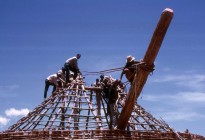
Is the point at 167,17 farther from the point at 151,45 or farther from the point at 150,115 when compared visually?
the point at 150,115

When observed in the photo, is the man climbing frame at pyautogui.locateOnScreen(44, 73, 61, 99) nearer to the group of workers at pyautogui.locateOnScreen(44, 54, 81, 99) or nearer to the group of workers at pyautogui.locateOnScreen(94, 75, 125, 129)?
the group of workers at pyautogui.locateOnScreen(44, 54, 81, 99)

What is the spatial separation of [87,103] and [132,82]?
3060 mm

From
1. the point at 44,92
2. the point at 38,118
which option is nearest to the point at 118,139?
the point at 38,118

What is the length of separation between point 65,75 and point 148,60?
7.07 meters

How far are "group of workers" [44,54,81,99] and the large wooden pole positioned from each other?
526cm

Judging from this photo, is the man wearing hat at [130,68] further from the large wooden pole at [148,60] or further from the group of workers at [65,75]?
the group of workers at [65,75]

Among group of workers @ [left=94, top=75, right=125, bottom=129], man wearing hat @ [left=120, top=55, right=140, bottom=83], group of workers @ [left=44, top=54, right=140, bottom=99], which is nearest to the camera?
man wearing hat @ [left=120, top=55, right=140, bottom=83]

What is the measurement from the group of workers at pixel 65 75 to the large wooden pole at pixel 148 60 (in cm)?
526

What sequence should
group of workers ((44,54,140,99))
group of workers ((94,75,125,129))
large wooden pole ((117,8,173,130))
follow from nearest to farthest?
large wooden pole ((117,8,173,130)), group of workers ((94,75,125,129)), group of workers ((44,54,140,99))

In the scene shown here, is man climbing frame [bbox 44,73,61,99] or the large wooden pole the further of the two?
man climbing frame [bbox 44,73,61,99]

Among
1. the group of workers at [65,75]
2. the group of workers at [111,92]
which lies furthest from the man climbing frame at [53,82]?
the group of workers at [111,92]

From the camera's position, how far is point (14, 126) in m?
17.1

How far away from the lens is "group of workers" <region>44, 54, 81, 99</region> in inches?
748

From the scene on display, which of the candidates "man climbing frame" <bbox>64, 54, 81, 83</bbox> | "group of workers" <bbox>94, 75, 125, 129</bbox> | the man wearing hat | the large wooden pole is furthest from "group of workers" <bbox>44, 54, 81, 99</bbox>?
the large wooden pole
